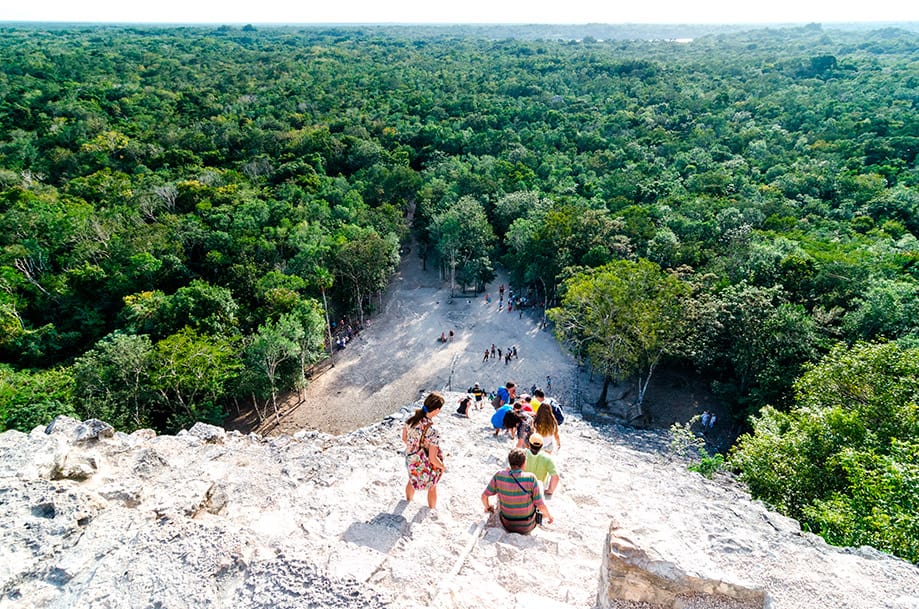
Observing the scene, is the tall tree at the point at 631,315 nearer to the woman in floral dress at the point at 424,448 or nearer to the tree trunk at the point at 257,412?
the woman in floral dress at the point at 424,448

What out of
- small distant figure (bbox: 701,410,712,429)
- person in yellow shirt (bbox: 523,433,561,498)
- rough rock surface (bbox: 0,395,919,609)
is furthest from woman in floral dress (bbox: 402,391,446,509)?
small distant figure (bbox: 701,410,712,429)

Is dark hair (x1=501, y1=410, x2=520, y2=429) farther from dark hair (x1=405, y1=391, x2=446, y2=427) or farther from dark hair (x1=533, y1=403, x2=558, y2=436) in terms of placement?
dark hair (x1=405, y1=391, x2=446, y2=427)

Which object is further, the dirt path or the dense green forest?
the dirt path

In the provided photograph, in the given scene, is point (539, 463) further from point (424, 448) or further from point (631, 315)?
point (631, 315)

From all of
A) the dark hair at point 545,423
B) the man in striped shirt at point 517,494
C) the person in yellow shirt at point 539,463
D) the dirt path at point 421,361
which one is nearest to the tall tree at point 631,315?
the dirt path at point 421,361

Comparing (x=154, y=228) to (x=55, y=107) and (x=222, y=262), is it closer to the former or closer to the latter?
(x=222, y=262)

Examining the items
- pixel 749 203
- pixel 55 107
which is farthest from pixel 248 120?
pixel 749 203

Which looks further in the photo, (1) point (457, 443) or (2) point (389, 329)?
(2) point (389, 329)
